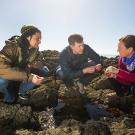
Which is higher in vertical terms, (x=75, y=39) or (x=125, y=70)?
(x=75, y=39)

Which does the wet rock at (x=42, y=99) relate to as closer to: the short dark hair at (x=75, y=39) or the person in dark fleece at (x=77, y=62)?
the person in dark fleece at (x=77, y=62)

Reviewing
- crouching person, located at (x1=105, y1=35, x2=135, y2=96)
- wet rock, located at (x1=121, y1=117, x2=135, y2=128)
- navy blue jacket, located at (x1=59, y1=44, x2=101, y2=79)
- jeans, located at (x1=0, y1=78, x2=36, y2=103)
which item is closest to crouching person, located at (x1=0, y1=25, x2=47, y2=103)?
jeans, located at (x1=0, y1=78, x2=36, y2=103)

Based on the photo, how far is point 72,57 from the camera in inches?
369

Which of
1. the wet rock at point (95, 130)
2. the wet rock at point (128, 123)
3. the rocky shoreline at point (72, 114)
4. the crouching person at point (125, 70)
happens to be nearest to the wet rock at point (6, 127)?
the rocky shoreline at point (72, 114)

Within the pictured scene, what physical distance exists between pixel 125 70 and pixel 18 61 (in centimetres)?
296

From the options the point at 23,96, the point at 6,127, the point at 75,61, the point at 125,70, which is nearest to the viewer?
the point at 6,127

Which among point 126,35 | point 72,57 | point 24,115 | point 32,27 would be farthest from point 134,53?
point 24,115

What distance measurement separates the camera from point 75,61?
9.41m

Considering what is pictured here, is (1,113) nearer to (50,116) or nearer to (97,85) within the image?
(50,116)

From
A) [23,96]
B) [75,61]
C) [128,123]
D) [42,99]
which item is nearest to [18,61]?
[42,99]

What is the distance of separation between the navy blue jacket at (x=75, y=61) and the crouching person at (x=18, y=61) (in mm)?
1041

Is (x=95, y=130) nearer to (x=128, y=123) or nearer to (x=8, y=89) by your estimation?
(x=128, y=123)

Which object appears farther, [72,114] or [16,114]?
[72,114]

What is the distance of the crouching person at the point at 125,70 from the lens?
8039 mm
